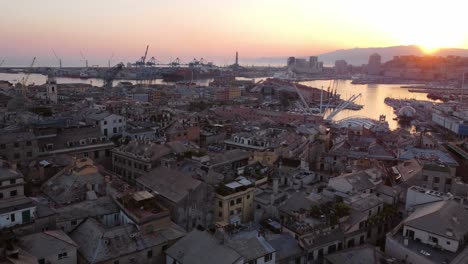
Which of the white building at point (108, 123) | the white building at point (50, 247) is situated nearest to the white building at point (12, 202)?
the white building at point (50, 247)

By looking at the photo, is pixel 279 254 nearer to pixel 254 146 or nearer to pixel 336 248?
pixel 336 248

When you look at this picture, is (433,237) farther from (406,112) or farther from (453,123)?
(406,112)

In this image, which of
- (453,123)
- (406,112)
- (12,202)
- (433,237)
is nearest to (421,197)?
(433,237)

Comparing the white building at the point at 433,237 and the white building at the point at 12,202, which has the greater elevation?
the white building at the point at 12,202

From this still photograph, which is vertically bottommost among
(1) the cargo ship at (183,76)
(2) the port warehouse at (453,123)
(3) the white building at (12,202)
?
(2) the port warehouse at (453,123)

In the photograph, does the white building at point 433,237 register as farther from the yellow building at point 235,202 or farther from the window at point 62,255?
the window at point 62,255

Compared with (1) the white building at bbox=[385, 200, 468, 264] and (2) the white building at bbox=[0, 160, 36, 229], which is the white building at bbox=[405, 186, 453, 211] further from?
(2) the white building at bbox=[0, 160, 36, 229]

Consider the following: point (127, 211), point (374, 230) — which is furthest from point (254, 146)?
point (127, 211)

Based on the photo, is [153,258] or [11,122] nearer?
[153,258]
